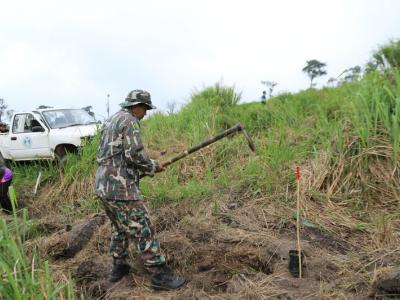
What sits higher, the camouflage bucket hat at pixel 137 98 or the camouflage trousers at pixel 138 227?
the camouflage bucket hat at pixel 137 98

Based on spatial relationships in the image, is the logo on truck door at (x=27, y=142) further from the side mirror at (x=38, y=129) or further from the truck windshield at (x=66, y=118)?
the truck windshield at (x=66, y=118)

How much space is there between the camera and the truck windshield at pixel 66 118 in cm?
880

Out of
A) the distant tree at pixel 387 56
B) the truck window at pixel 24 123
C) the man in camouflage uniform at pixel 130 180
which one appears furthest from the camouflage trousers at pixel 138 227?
the truck window at pixel 24 123

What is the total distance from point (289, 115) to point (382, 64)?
157 centimetres

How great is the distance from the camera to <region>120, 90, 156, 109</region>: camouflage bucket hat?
3.80m

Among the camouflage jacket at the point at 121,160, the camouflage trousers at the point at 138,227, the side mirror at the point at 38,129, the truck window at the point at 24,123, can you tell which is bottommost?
the camouflage trousers at the point at 138,227

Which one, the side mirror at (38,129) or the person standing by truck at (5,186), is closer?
the person standing by truck at (5,186)

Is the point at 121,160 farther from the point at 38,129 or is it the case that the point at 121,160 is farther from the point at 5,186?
the point at 38,129

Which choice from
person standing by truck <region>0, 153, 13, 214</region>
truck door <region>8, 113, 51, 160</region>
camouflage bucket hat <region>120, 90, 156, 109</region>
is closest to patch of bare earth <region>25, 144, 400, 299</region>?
person standing by truck <region>0, 153, 13, 214</region>

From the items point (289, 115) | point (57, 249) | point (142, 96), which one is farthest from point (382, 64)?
point (57, 249)

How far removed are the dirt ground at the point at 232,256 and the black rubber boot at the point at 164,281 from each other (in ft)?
0.20

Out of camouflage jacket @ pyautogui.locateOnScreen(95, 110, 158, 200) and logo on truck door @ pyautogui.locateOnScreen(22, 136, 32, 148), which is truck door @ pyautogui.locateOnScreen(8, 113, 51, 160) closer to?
logo on truck door @ pyautogui.locateOnScreen(22, 136, 32, 148)

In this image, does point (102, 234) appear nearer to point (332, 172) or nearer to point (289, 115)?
point (332, 172)

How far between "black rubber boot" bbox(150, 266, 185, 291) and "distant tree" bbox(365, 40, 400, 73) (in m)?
4.35
